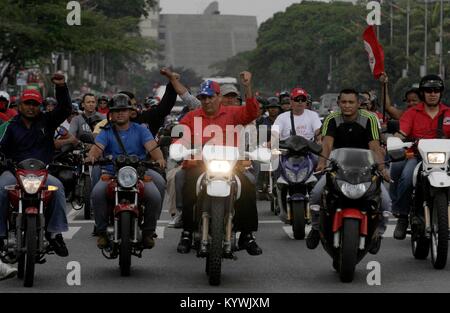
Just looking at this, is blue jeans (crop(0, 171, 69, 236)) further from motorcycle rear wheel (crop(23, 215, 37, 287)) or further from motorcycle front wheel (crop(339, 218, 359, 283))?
motorcycle front wheel (crop(339, 218, 359, 283))

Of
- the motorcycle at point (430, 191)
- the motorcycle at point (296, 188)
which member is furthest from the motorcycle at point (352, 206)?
the motorcycle at point (296, 188)

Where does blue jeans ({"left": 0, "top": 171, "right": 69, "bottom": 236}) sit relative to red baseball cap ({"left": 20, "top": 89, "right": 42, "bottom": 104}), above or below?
below

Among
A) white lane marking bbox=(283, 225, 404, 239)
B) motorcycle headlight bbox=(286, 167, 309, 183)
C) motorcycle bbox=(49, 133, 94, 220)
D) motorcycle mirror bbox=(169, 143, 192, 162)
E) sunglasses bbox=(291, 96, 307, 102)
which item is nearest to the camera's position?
motorcycle mirror bbox=(169, 143, 192, 162)

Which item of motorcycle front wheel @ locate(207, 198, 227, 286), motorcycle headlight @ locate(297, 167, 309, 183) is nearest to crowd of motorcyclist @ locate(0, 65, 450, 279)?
motorcycle front wheel @ locate(207, 198, 227, 286)

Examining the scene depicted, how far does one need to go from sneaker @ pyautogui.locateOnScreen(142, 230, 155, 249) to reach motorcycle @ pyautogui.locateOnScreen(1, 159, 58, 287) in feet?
3.10

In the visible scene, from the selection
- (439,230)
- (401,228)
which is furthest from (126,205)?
(401,228)

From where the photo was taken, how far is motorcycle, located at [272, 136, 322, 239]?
1575cm

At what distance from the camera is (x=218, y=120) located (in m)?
12.3

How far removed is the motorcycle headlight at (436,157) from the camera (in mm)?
12336

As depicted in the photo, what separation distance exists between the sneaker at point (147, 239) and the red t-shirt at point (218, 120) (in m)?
0.92

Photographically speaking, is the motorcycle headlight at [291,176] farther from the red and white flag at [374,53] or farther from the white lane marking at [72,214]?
the white lane marking at [72,214]

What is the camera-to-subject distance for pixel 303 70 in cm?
13025

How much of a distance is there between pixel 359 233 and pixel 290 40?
12221cm
